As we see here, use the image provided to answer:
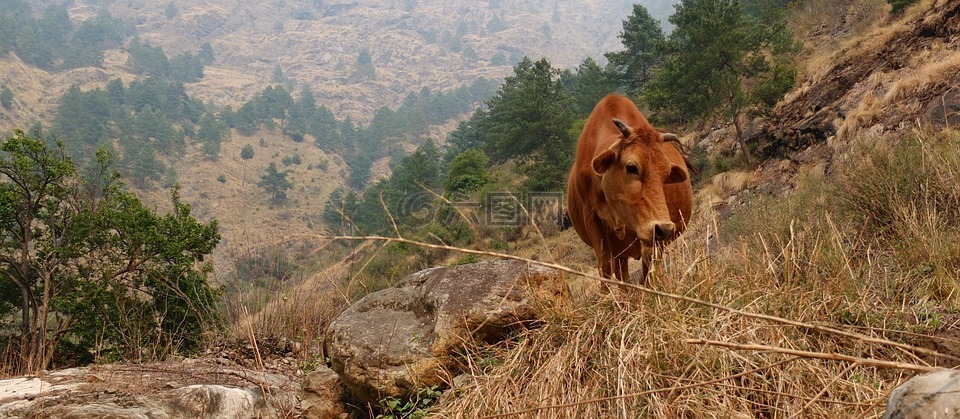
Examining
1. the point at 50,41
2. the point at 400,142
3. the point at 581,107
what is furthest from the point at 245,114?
the point at 581,107

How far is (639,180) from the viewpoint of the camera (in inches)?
156

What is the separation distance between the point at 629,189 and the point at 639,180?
95 mm

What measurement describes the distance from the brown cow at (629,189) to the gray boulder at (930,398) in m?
1.80

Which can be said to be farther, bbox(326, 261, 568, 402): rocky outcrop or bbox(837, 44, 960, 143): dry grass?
bbox(837, 44, 960, 143): dry grass

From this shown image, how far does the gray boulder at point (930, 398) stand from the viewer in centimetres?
141

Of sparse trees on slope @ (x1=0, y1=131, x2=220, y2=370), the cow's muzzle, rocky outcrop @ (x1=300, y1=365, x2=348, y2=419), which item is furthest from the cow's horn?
sparse trees on slope @ (x1=0, y1=131, x2=220, y2=370)

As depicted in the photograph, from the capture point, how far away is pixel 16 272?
682 inches

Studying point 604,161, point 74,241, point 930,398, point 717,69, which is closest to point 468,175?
point 717,69

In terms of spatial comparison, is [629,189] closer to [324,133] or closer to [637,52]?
[637,52]

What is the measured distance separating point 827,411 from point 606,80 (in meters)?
48.6

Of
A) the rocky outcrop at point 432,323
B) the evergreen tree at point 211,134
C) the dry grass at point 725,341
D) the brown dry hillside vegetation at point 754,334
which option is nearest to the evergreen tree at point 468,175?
the rocky outcrop at point 432,323

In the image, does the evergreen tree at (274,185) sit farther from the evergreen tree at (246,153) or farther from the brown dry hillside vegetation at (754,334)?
the brown dry hillside vegetation at (754,334)

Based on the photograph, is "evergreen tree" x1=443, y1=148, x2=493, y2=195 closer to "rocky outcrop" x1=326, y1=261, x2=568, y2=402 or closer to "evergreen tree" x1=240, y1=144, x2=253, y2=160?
"rocky outcrop" x1=326, y1=261, x2=568, y2=402

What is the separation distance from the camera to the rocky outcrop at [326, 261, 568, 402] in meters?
3.90
